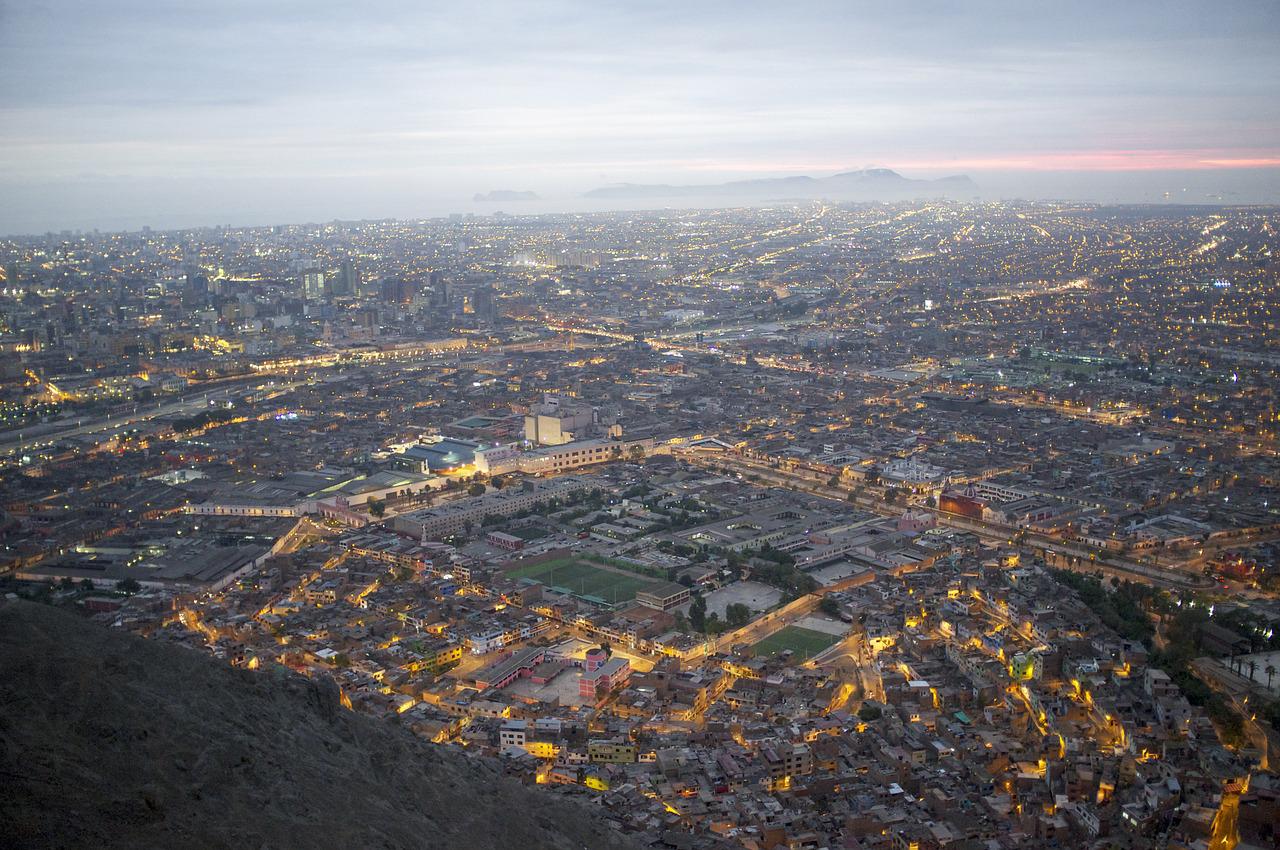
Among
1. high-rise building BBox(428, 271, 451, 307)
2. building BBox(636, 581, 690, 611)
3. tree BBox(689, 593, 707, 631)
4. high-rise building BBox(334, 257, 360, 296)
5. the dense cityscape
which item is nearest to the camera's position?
the dense cityscape

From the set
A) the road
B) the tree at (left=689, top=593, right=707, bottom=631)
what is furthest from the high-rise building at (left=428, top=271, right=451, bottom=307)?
the tree at (left=689, top=593, right=707, bottom=631)

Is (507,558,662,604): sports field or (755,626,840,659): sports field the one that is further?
(507,558,662,604): sports field

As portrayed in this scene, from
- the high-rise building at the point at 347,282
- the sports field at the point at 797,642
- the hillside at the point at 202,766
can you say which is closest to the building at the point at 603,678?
the sports field at the point at 797,642

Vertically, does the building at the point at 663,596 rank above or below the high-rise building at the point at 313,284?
below

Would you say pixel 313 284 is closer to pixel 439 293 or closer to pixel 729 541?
pixel 439 293

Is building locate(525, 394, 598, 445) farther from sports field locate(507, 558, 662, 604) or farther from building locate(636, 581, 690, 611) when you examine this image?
building locate(636, 581, 690, 611)

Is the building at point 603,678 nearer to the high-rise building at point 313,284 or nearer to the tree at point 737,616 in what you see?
the tree at point 737,616
